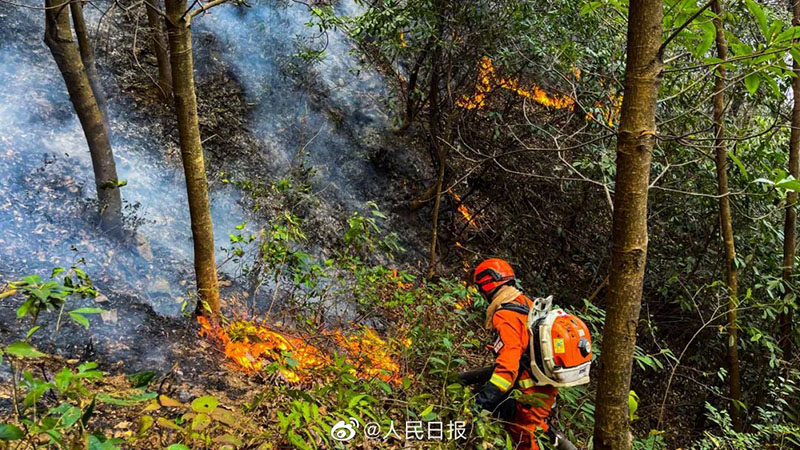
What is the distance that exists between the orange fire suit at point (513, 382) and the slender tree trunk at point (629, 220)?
1.64 metres

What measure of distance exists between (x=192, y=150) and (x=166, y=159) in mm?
3488

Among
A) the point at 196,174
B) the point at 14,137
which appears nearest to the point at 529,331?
the point at 196,174

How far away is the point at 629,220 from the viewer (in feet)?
6.36

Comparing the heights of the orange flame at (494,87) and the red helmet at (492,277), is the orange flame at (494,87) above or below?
above

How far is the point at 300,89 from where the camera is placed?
30.7 feet

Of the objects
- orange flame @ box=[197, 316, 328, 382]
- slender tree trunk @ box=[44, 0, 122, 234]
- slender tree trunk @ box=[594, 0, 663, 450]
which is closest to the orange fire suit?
orange flame @ box=[197, 316, 328, 382]

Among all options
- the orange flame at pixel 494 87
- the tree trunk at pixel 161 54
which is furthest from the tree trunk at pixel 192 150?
the orange flame at pixel 494 87

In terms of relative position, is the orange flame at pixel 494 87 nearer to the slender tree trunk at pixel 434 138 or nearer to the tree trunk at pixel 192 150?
the slender tree trunk at pixel 434 138

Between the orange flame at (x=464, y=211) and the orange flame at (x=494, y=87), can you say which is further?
the orange flame at (x=464, y=211)

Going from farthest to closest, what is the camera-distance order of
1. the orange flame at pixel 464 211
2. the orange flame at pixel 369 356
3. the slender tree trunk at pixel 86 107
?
the orange flame at pixel 464 211 < the slender tree trunk at pixel 86 107 < the orange flame at pixel 369 356

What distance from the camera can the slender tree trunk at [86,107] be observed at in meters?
4.88

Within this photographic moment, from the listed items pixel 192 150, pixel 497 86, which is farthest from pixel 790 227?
pixel 192 150

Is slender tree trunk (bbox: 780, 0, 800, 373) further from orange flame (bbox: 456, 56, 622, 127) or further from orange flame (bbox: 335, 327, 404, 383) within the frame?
orange flame (bbox: 335, 327, 404, 383)

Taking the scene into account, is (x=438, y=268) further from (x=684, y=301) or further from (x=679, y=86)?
(x=679, y=86)
